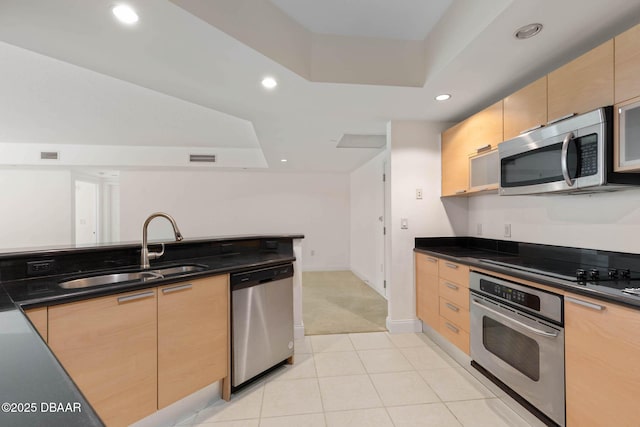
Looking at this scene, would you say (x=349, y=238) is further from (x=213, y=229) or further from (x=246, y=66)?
(x=246, y=66)

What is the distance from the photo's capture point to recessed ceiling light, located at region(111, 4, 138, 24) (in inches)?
54.6

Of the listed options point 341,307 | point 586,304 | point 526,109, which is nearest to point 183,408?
point 586,304

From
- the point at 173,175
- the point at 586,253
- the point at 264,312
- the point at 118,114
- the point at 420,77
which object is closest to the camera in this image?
the point at 586,253

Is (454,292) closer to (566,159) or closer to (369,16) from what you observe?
(566,159)

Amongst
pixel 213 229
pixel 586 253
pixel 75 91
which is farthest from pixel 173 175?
pixel 586 253

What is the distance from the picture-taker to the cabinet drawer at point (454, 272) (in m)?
2.17

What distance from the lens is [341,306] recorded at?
3842 millimetres

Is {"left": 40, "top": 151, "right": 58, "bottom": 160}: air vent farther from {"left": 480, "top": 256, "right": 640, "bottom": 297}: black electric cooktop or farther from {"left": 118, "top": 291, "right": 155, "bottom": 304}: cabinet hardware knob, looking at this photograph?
{"left": 480, "top": 256, "right": 640, "bottom": 297}: black electric cooktop

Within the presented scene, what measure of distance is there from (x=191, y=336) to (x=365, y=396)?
1.20 meters

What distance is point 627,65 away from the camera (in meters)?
1.37

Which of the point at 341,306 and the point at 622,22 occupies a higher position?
the point at 622,22

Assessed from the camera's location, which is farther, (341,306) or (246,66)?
(341,306)

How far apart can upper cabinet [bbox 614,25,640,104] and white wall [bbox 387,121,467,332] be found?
1635mm

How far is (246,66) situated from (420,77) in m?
1.32
